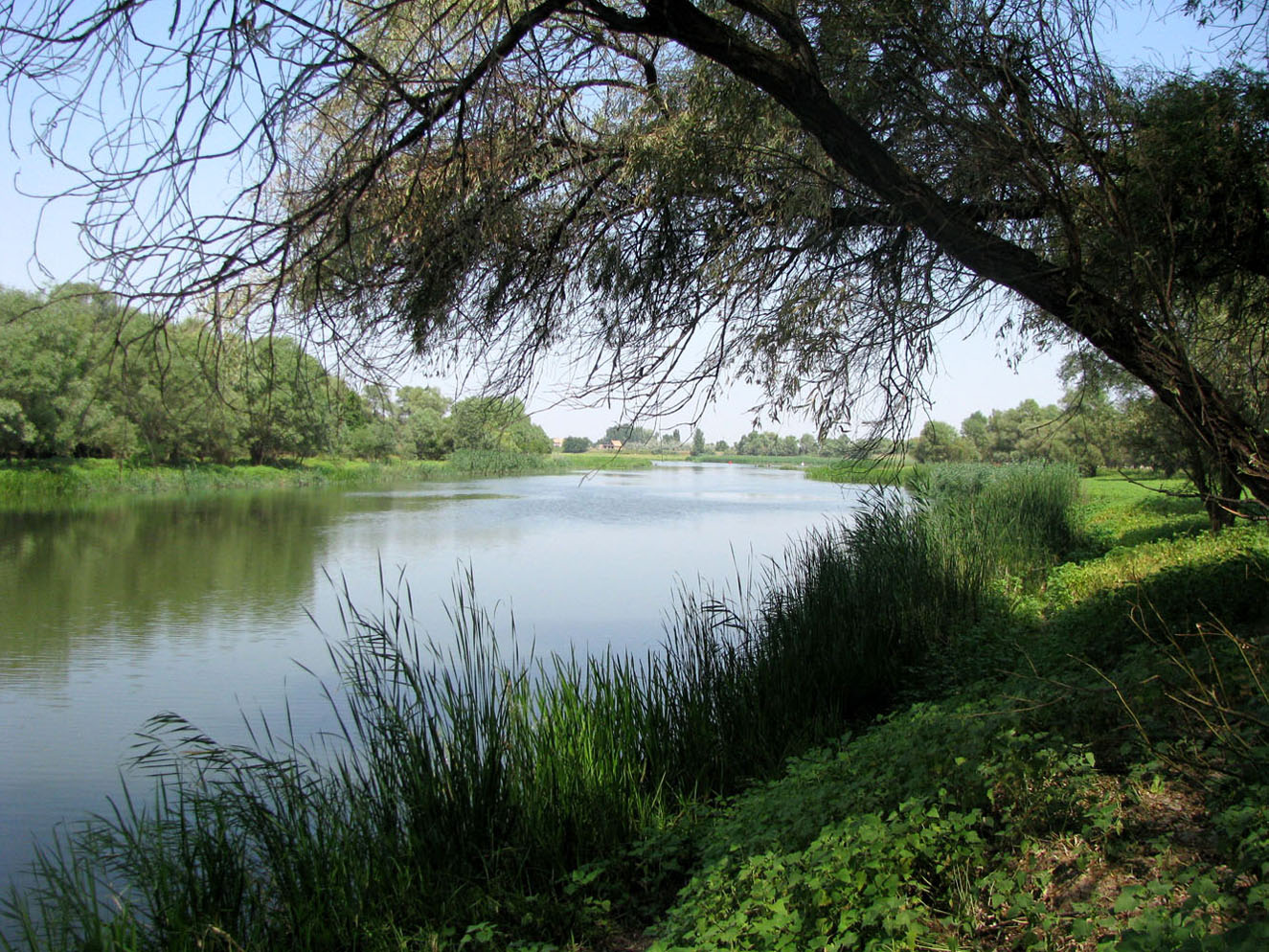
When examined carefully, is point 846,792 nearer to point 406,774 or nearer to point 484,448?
point 406,774

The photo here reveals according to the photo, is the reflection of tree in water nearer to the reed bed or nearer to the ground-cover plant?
the reed bed

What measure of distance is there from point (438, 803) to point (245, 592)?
8.67 metres

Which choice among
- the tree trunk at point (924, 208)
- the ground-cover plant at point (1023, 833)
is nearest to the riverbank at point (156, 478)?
the tree trunk at point (924, 208)

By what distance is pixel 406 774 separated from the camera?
3393 mm

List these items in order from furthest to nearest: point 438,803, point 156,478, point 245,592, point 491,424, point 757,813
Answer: point 156,478, point 245,592, point 491,424, point 438,803, point 757,813

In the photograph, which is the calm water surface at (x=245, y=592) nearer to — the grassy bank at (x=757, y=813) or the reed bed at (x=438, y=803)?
the reed bed at (x=438, y=803)

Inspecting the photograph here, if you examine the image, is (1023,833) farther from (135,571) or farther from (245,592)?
(135,571)

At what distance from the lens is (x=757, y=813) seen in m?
3.15

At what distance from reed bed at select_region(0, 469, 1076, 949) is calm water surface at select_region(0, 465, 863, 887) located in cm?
70

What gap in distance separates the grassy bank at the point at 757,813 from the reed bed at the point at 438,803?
2cm

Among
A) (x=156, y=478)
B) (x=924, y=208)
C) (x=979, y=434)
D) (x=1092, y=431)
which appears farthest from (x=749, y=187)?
(x=979, y=434)

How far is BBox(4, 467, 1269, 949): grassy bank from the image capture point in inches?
86.7

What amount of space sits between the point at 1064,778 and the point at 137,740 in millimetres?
5782

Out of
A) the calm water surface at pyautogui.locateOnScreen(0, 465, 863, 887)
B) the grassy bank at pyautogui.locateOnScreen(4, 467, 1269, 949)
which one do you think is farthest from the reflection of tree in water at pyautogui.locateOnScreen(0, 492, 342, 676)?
the grassy bank at pyautogui.locateOnScreen(4, 467, 1269, 949)
